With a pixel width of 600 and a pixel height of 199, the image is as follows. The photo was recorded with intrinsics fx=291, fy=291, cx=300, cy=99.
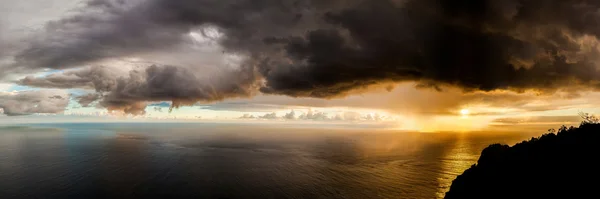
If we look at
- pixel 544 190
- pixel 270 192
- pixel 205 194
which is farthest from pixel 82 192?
pixel 544 190

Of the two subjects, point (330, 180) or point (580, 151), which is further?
point (330, 180)

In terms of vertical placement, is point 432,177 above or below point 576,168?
below

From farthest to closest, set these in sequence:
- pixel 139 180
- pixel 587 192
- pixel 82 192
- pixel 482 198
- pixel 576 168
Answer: pixel 139 180 → pixel 82 192 → pixel 482 198 → pixel 576 168 → pixel 587 192

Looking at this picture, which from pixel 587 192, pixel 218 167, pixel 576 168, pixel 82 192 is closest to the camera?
pixel 587 192

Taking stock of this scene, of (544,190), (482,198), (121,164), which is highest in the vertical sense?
(544,190)

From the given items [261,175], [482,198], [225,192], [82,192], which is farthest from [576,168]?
[82,192]

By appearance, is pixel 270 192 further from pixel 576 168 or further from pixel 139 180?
pixel 576 168
